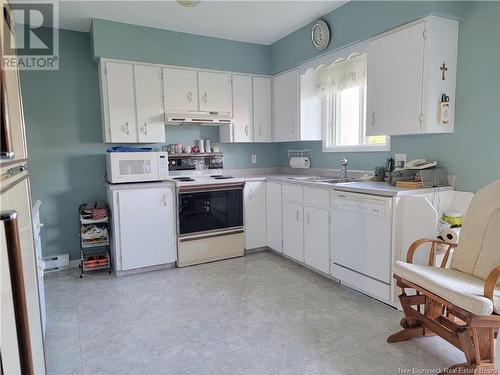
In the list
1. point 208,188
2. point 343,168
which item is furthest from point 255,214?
point 343,168

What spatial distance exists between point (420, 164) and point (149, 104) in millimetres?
2832

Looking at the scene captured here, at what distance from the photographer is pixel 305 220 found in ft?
11.5

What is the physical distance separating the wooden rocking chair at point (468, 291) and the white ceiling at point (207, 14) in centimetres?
236

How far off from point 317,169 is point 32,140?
3252 mm

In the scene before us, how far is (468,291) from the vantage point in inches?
70.0

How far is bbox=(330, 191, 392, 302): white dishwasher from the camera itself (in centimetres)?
262

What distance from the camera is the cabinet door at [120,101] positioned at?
353 cm

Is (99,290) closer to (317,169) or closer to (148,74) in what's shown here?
(148,74)

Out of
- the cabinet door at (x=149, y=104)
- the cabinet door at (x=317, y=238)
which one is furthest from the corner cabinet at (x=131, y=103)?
the cabinet door at (x=317, y=238)

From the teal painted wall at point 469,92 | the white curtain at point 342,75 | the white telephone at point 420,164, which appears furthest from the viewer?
the white curtain at point 342,75

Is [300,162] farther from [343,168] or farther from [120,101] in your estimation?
[120,101]

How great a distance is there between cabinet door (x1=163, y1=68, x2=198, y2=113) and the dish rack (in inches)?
53.9

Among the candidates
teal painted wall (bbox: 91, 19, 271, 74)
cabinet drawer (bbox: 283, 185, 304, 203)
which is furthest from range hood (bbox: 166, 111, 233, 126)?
cabinet drawer (bbox: 283, 185, 304, 203)

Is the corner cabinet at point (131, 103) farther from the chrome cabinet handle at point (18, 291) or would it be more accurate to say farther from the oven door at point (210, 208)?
the chrome cabinet handle at point (18, 291)
